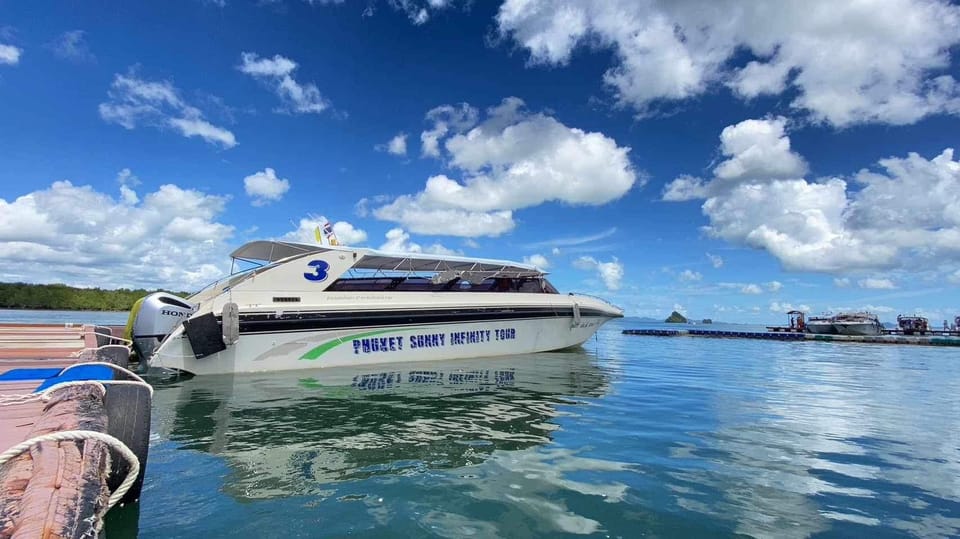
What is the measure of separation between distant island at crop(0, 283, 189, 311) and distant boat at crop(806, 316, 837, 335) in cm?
9912

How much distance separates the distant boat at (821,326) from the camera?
2127 inches

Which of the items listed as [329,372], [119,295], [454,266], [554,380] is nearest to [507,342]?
[454,266]

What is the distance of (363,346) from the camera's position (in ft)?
48.5

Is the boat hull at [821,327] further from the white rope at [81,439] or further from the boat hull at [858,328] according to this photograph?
the white rope at [81,439]

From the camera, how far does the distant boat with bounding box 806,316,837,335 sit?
54.0 metres

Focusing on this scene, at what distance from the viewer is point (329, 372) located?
13.4m

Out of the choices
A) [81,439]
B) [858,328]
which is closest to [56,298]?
[81,439]

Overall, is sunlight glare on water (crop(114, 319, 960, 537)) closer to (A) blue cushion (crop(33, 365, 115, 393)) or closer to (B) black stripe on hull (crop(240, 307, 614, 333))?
(A) blue cushion (crop(33, 365, 115, 393))

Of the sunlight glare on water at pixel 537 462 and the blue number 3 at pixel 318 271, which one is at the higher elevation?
the blue number 3 at pixel 318 271

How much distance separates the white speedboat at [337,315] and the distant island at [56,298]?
83.0 m

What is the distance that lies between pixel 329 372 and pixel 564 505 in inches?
404

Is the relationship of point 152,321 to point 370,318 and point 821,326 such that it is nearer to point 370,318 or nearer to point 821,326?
point 370,318

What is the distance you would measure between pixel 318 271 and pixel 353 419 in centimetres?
770

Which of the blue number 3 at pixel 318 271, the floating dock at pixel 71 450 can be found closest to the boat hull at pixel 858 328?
the blue number 3 at pixel 318 271
